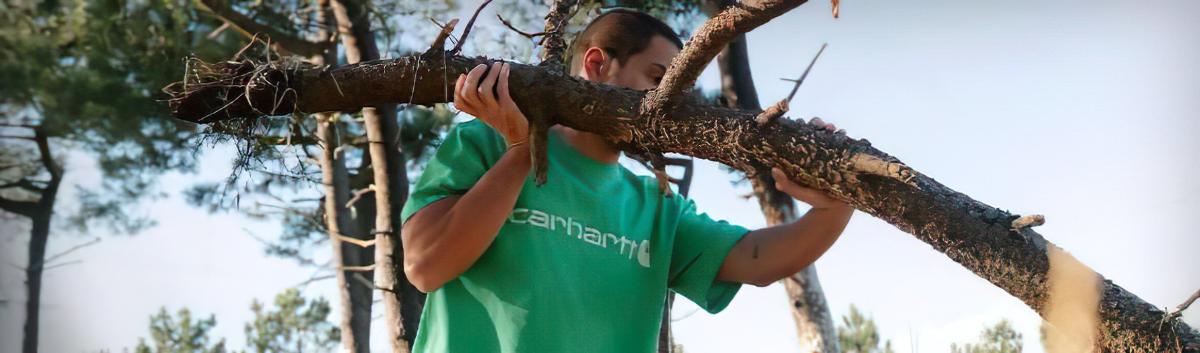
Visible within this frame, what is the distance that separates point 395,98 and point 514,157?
0.44 meters

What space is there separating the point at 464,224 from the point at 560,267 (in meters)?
0.28

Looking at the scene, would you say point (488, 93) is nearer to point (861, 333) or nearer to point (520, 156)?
point (520, 156)

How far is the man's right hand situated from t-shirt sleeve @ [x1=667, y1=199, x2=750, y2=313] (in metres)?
0.70

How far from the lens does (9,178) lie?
336 inches

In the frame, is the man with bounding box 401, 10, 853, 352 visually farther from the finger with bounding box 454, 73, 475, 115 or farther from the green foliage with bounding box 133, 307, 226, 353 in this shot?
the green foliage with bounding box 133, 307, 226, 353

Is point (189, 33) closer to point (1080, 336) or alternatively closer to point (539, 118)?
point (539, 118)

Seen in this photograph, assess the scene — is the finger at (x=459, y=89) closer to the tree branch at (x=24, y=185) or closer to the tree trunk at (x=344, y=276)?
the tree trunk at (x=344, y=276)

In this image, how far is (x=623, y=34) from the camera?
2807 millimetres

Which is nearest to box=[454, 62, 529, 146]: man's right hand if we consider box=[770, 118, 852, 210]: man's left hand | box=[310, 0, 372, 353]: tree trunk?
box=[770, 118, 852, 210]: man's left hand

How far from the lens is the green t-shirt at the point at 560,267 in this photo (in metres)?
2.42

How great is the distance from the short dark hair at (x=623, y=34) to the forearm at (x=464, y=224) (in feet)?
1.82

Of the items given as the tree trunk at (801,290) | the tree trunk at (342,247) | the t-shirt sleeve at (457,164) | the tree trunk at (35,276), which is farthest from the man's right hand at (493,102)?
the tree trunk at (35,276)

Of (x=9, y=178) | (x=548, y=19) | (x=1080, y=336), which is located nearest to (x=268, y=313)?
(x=9, y=178)

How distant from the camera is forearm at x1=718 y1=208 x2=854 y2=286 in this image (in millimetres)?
2662
